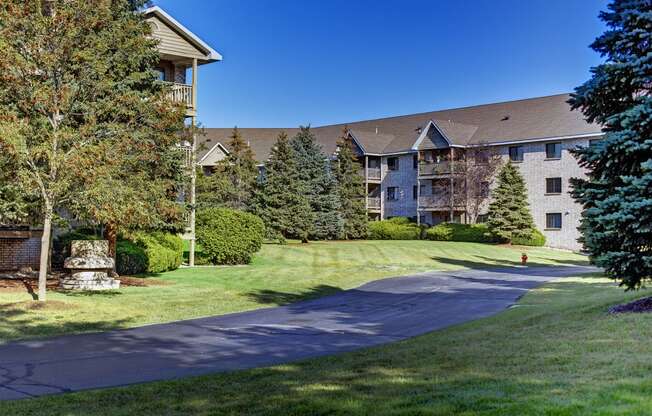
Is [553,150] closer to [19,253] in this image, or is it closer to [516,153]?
[516,153]

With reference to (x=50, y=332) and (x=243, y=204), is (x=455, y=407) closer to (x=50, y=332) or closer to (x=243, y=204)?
(x=50, y=332)

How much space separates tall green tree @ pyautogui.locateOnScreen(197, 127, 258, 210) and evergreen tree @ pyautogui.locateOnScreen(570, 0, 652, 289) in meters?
31.4

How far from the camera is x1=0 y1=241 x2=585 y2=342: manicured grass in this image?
14641 millimetres

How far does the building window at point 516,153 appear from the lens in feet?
168

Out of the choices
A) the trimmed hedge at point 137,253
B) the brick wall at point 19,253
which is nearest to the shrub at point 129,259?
the trimmed hedge at point 137,253

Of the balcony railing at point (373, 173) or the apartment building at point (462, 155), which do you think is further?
the balcony railing at point (373, 173)

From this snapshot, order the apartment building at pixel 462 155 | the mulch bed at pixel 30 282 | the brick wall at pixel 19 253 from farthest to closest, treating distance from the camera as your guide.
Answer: the apartment building at pixel 462 155 → the brick wall at pixel 19 253 → the mulch bed at pixel 30 282

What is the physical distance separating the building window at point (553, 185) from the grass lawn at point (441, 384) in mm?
40058

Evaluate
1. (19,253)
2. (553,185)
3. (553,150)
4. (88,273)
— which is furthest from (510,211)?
(88,273)

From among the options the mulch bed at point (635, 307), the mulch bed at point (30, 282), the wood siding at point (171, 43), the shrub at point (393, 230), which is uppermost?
the wood siding at point (171, 43)

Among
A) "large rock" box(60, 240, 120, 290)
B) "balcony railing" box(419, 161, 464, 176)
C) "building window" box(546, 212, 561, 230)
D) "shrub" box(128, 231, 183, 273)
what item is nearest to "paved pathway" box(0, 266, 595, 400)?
"large rock" box(60, 240, 120, 290)

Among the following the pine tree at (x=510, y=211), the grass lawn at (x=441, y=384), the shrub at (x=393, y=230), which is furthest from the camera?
the shrub at (x=393, y=230)

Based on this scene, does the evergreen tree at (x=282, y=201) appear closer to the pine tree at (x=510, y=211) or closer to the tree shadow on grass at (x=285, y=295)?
the pine tree at (x=510, y=211)

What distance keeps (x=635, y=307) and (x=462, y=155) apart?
42.2 metres
